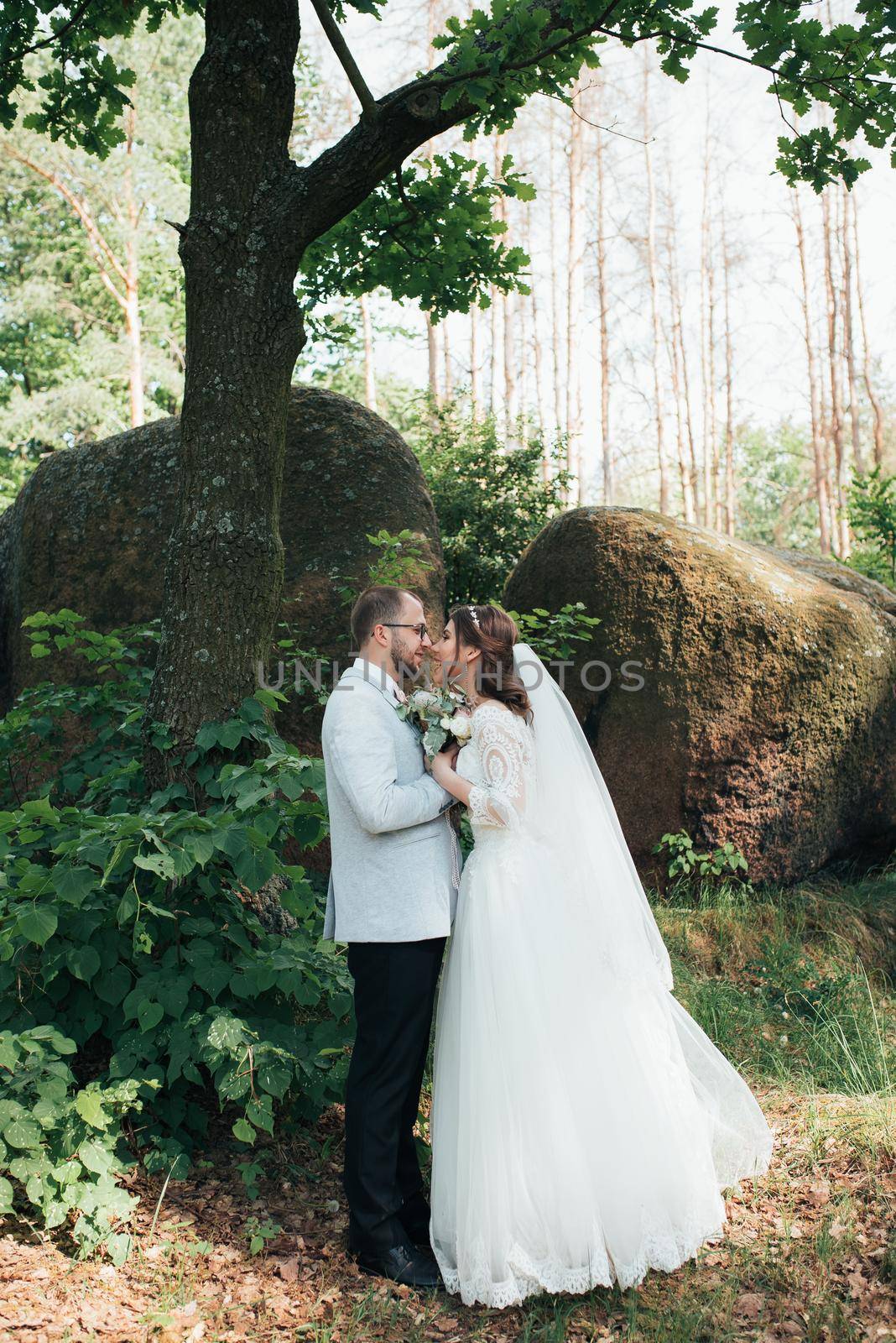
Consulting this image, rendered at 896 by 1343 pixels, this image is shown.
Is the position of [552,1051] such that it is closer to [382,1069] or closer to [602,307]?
[382,1069]

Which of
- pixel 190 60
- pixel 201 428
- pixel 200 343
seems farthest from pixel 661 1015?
pixel 190 60

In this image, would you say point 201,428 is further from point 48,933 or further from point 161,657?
point 48,933

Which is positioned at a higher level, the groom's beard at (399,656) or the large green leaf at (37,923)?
the groom's beard at (399,656)

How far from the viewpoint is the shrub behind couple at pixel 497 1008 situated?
3.22 m

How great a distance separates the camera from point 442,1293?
3.31 metres

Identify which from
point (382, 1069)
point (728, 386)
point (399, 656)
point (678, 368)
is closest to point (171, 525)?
point (399, 656)

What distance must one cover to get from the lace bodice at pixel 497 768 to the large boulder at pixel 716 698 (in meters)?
3.22

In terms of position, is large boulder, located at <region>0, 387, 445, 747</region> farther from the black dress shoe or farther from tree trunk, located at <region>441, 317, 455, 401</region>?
tree trunk, located at <region>441, 317, 455, 401</region>

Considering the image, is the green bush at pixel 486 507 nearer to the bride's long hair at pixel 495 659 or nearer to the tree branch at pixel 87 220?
the bride's long hair at pixel 495 659

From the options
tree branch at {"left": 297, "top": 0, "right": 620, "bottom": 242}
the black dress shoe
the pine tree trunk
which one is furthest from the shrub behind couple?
the pine tree trunk

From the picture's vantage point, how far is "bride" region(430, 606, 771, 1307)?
126 inches

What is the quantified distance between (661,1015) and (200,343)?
3249mm

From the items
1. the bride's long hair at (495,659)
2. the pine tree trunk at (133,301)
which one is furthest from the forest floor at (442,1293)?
the pine tree trunk at (133,301)

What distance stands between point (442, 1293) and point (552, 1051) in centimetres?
84
